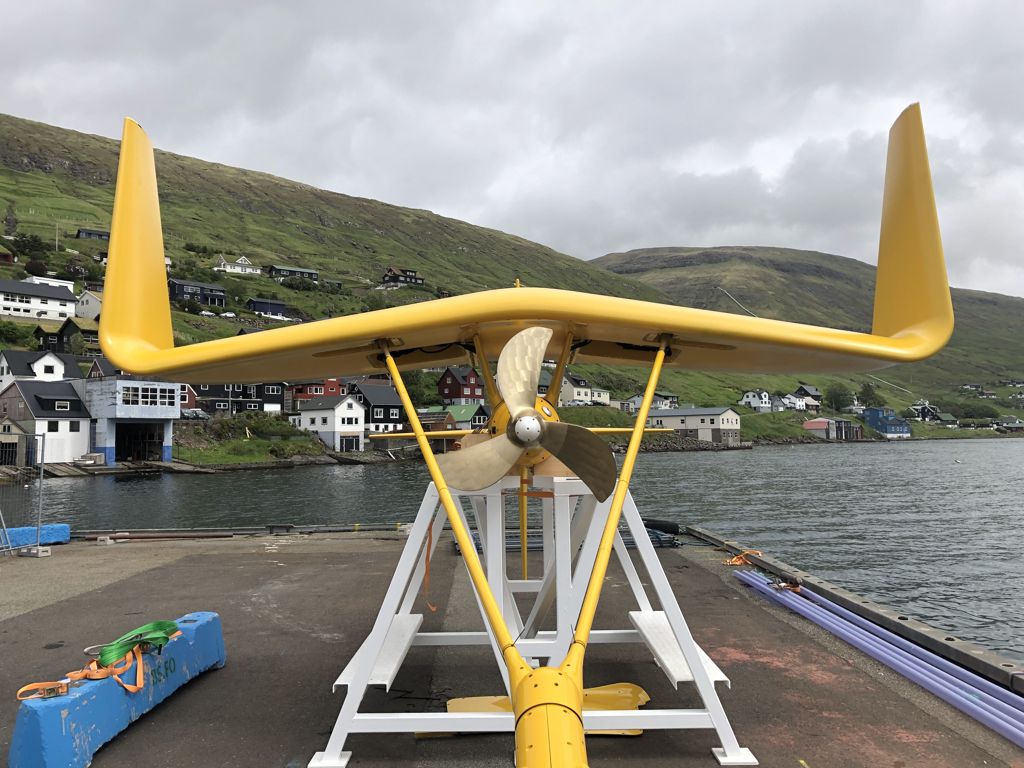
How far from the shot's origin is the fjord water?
2000cm

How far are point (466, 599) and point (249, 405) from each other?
84.1 m

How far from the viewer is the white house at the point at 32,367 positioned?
68875mm

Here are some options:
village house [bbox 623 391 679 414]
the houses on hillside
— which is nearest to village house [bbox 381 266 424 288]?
village house [bbox 623 391 679 414]

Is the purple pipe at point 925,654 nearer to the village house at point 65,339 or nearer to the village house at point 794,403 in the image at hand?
the village house at point 65,339

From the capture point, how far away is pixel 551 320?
20.7 ft

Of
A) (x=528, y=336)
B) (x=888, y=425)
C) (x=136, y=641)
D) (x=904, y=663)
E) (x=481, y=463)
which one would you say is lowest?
(x=888, y=425)

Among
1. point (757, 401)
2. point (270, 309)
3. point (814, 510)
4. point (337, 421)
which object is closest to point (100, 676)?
point (814, 510)

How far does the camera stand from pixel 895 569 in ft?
73.3

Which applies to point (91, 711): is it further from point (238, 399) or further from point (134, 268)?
point (238, 399)

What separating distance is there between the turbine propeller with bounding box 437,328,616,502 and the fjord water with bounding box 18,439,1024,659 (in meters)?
14.5

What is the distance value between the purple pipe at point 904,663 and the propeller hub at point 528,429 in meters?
5.03

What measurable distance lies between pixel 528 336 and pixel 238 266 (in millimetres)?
182636

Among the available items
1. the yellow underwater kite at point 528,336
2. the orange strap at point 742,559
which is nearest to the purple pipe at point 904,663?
the orange strap at point 742,559

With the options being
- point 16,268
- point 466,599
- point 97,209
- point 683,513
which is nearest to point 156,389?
point 683,513
